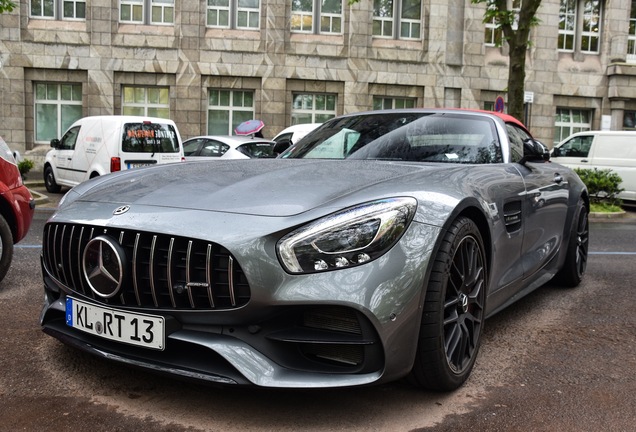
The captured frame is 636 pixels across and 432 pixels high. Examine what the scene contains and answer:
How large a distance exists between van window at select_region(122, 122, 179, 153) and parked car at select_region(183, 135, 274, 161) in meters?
0.82

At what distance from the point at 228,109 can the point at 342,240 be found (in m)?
21.6

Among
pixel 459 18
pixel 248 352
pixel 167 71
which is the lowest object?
pixel 248 352

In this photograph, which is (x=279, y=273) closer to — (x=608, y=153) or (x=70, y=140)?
(x=70, y=140)

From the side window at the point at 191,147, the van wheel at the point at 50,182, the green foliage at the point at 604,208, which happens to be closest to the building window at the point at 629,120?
the green foliage at the point at 604,208

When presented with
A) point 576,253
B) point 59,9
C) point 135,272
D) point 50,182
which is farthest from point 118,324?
point 59,9

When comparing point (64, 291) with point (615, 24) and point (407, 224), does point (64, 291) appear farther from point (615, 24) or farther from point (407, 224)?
point (615, 24)

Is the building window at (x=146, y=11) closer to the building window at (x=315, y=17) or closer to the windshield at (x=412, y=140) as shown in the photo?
the building window at (x=315, y=17)

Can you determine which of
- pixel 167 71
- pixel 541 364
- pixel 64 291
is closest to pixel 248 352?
pixel 64 291

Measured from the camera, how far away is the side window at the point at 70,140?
14.0m

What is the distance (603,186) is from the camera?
13828 millimetres

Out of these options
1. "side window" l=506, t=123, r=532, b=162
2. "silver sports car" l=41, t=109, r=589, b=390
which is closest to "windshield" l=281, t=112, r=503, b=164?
"side window" l=506, t=123, r=532, b=162

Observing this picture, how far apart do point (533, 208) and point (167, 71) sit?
66.7 feet

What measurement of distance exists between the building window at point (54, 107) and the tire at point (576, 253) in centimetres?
2071

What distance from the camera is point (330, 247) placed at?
8.18 ft
